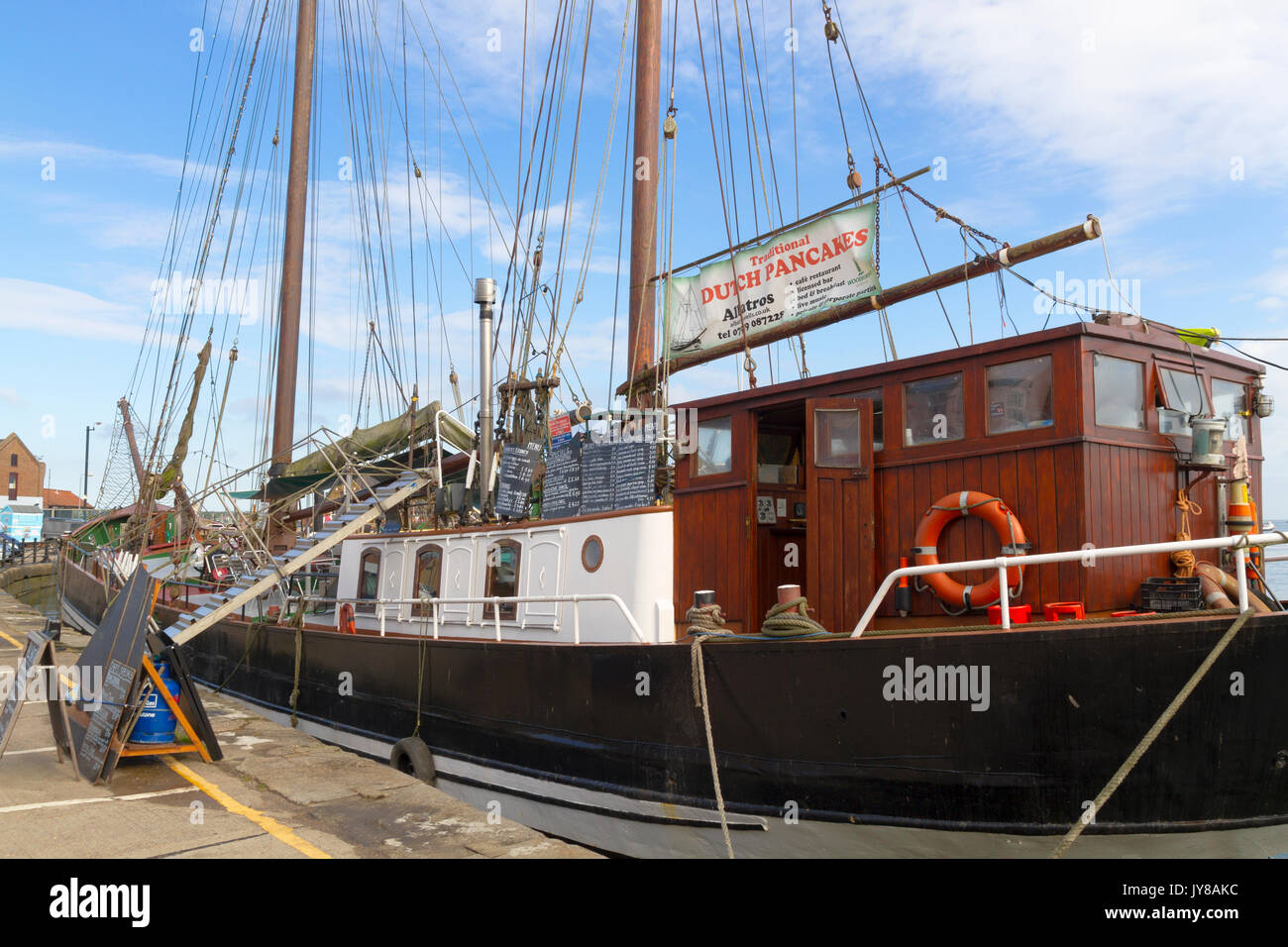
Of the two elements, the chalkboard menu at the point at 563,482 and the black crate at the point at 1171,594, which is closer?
the black crate at the point at 1171,594

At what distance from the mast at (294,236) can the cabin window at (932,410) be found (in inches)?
713

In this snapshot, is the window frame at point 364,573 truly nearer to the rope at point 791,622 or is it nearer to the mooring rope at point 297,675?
the mooring rope at point 297,675

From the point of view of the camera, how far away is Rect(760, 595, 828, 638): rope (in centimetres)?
675

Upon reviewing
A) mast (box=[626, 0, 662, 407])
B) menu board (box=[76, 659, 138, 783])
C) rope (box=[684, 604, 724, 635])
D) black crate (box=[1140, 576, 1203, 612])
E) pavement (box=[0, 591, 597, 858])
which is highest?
mast (box=[626, 0, 662, 407])

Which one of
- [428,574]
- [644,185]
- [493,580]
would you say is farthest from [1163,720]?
[644,185]

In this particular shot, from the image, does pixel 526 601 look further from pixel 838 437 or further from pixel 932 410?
pixel 932 410

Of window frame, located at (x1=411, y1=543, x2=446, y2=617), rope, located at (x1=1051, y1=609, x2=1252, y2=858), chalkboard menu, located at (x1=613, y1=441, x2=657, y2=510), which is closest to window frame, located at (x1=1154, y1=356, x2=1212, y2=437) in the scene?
rope, located at (x1=1051, y1=609, x2=1252, y2=858)

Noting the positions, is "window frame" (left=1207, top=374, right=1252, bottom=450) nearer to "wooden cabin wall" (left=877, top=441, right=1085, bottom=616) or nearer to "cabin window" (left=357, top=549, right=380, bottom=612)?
"wooden cabin wall" (left=877, top=441, right=1085, bottom=616)

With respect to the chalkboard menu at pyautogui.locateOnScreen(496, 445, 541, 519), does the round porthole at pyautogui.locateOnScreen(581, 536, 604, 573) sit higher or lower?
lower

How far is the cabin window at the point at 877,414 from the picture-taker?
7633 mm

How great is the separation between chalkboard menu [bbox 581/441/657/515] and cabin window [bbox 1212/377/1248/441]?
490cm

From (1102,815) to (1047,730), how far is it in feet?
1.88

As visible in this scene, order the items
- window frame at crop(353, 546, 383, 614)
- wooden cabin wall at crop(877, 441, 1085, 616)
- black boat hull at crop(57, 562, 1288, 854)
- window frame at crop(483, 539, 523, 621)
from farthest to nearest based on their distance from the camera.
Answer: window frame at crop(353, 546, 383, 614) < window frame at crop(483, 539, 523, 621) < wooden cabin wall at crop(877, 441, 1085, 616) < black boat hull at crop(57, 562, 1288, 854)

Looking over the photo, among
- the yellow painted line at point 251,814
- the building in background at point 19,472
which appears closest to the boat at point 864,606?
the yellow painted line at point 251,814
